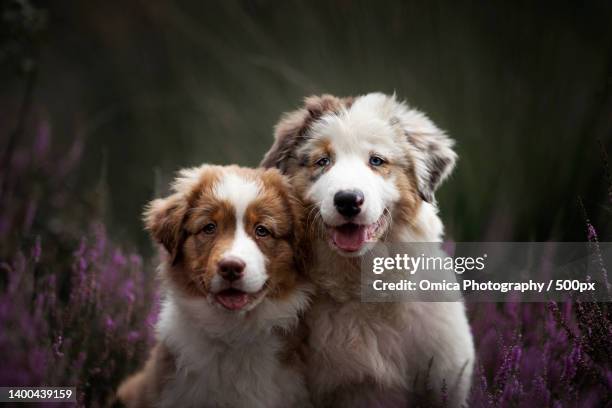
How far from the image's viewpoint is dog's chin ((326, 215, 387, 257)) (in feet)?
9.36

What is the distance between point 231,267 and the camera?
8.62ft

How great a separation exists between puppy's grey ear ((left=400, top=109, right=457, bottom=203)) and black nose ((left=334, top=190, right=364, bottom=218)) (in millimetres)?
533

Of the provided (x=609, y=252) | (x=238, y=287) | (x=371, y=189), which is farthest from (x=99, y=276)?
(x=609, y=252)

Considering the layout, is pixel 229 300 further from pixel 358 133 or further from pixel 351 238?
pixel 358 133

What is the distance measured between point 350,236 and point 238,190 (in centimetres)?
53

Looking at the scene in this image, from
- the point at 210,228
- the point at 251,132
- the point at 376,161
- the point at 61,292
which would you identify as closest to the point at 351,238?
the point at 376,161

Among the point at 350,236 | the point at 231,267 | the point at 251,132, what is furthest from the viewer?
the point at 251,132

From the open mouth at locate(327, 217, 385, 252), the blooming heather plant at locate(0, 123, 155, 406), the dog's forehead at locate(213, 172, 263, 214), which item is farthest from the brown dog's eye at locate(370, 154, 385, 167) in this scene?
the blooming heather plant at locate(0, 123, 155, 406)

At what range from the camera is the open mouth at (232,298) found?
277 cm

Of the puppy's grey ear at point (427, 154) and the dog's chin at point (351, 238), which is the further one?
the puppy's grey ear at point (427, 154)

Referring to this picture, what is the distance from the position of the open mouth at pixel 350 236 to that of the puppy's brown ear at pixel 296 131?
52 cm

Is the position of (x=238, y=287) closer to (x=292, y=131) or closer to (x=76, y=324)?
(x=292, y=131)

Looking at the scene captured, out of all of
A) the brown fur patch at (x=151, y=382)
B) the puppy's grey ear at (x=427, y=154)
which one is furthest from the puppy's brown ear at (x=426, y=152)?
the brown fur patch at (x=151, y=382)

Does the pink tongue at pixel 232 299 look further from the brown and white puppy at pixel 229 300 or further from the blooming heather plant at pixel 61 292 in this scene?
the blooming heather plant at pixel 61 292
